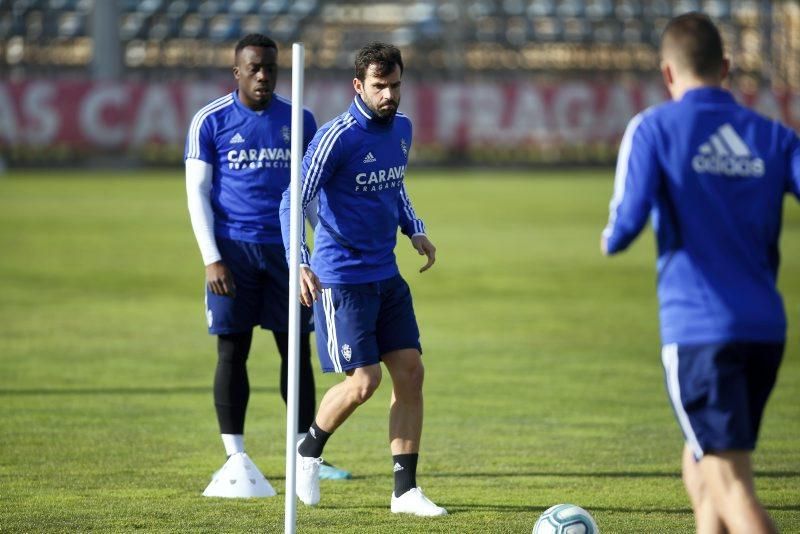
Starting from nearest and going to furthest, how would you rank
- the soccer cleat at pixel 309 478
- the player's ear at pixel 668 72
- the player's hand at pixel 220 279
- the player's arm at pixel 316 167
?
the player's ear at pixel 668 72 → the player's arm at pixel 316 167 → the soccer cleat at pixel 309 478 → the player's hand at pixel 220 279

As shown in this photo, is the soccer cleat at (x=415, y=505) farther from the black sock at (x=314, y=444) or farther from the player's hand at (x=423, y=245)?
the player's hand at (x=423, y=245)

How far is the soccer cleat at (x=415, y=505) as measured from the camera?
6188mm

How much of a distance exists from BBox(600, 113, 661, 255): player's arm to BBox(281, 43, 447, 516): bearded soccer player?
1.95 metres

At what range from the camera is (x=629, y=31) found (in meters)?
44.8

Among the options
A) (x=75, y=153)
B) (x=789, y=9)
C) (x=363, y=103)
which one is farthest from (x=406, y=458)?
(x=789, y=9)

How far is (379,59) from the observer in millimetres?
5969

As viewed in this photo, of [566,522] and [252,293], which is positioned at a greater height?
[252,293]

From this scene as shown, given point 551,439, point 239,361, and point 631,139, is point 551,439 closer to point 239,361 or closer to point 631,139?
point 239,361

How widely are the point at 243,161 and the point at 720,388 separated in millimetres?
3342

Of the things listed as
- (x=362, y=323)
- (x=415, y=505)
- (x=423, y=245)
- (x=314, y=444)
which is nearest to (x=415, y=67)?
(x=423, y=245)

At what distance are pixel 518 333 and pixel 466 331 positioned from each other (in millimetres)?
514

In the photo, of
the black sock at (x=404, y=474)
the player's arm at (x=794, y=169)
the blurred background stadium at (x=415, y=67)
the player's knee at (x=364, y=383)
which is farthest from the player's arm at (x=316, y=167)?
the blurred background stadium at (x=415, y=67)

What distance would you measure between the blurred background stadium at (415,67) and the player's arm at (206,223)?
3138 centimetres

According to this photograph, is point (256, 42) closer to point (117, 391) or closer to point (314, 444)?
point (314, 444)
